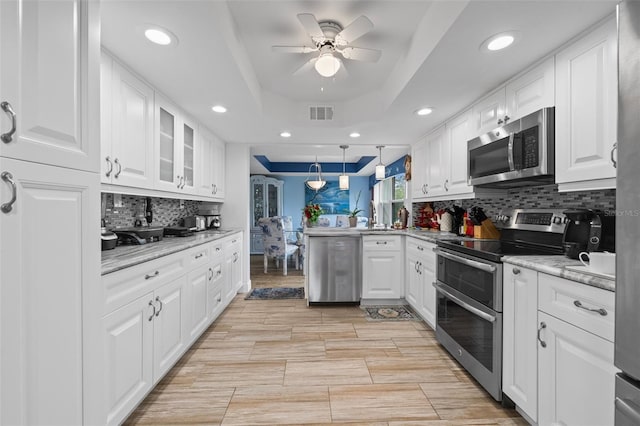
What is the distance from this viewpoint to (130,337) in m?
1.54

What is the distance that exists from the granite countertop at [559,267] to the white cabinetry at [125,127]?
2.52 metres

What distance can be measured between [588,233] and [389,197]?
5064 mm

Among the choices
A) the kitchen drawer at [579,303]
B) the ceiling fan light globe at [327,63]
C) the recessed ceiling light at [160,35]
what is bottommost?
the kitchen drawer at [579,303]

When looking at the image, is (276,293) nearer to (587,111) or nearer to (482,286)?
(482,286)

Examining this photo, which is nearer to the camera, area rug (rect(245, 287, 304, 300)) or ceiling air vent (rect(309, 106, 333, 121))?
ceiling air vent (rect(309, 106, 333, 121))

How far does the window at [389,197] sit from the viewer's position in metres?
5.85

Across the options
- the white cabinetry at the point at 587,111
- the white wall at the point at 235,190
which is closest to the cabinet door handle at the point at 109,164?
the white wall at the point at 235,190

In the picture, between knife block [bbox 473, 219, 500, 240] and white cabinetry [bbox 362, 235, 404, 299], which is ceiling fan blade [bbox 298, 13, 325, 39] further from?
white cabinetry [bbox 362, 235, 404, 299]

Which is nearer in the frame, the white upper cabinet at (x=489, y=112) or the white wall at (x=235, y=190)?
the white upper cabinet at (x=489, y=112)

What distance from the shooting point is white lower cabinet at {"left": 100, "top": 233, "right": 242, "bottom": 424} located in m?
1.41

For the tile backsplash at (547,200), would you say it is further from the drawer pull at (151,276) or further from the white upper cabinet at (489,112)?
the drawer pull at (151,276)

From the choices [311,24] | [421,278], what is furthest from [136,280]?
[421,278]

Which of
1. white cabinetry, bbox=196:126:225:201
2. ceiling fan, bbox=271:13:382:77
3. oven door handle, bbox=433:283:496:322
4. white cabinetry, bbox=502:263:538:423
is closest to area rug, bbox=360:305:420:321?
oven door handle, bbox=433:283:496:322

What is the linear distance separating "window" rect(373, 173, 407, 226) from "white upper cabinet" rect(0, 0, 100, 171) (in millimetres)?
5134
